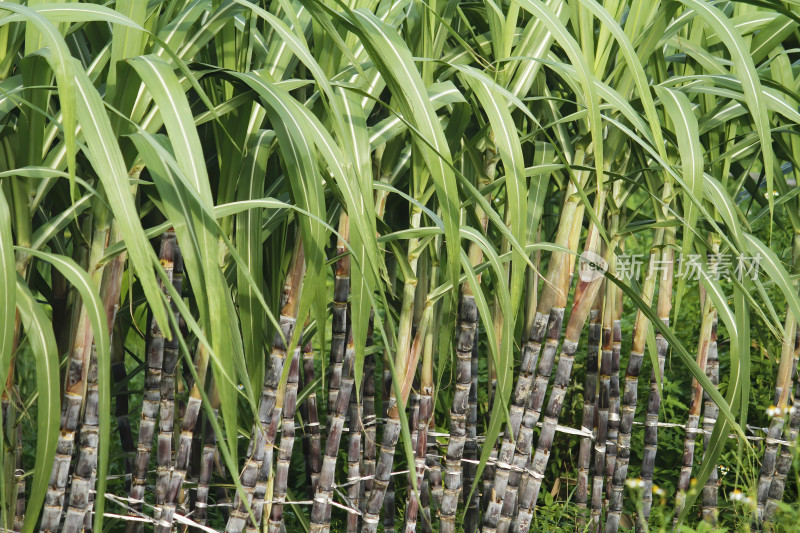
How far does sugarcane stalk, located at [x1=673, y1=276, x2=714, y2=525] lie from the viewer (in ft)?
4.40

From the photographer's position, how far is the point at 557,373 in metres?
1.23

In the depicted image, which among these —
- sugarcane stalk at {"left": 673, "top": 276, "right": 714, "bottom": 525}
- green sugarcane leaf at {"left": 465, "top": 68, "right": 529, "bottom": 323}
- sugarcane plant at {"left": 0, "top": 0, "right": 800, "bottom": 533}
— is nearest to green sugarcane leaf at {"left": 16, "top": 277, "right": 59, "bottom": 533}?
sugarcane plant at {"left": 0, "top": 0, "right": 800, "bottom": 533}

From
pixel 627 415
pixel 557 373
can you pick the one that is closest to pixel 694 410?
pixel 627 415

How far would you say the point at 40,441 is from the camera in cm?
76

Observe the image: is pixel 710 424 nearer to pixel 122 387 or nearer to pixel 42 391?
pixel 122 387

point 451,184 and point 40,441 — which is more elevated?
point 451,184

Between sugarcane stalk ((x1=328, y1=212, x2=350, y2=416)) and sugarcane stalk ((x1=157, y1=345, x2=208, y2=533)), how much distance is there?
0.19 meters

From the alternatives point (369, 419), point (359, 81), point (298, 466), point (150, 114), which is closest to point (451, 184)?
point (359, 81)

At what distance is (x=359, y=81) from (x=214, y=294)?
0.39 meters

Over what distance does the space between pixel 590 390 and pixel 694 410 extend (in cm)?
19

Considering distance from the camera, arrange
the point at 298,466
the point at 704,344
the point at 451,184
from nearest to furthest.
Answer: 1. the point at 451,184
2. the point at 704,344
3. the point at 298,466

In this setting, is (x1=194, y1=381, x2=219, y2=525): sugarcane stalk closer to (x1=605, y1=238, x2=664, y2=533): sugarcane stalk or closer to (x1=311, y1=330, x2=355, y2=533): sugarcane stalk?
(x1=311, y1=330, x2=355, y2=533): sugarcane stalk

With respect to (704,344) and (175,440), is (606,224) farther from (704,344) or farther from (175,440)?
(175,440)

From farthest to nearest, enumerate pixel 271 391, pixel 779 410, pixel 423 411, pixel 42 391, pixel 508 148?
pixel 779 410, pixel 423 411, pixel 271 391, pixel 508 148, pixel 42 391
